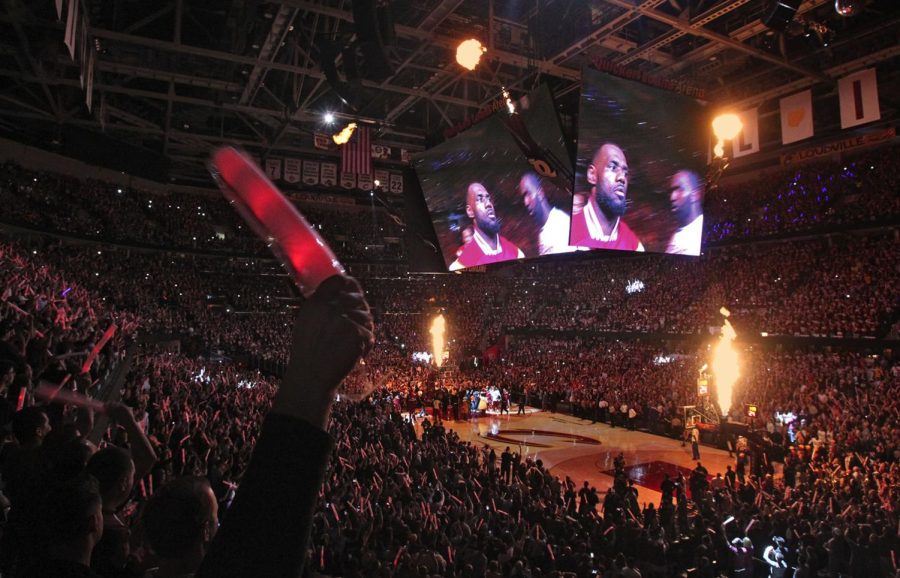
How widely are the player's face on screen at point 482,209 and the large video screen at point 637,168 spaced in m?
3.53

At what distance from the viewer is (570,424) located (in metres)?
24.0

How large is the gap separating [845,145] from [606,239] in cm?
1809

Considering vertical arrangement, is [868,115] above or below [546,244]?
above

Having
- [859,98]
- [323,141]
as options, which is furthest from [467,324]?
[859,98]

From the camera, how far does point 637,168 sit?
45.0 feet

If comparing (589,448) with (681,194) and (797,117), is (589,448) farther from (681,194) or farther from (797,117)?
(797,117)

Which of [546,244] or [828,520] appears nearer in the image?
[828,520]

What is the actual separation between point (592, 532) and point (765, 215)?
26269mm

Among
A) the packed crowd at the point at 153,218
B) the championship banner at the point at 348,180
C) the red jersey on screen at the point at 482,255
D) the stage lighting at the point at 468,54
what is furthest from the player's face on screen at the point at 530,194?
the packed crowd at the point at 153,218

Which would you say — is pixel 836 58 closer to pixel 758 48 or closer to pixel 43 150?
pixel 758 48

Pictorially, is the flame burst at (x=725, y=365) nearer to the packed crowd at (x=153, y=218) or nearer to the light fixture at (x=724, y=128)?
the light fixture at (x=724, y=128)

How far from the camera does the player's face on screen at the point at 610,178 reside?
13.1 metres

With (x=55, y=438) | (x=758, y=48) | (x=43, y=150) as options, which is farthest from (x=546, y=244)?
(x=43, y=150)

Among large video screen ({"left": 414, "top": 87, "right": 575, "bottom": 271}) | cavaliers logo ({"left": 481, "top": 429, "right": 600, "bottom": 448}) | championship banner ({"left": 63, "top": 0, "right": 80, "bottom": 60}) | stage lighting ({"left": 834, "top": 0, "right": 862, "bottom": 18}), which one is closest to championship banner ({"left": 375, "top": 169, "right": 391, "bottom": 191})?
large video screen ({"left": 414, "top": 87, "right": 575, "bottom": 271})
